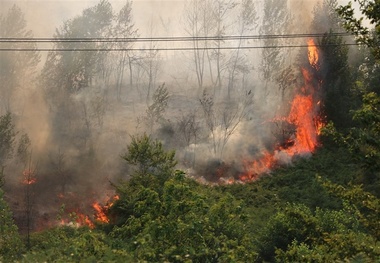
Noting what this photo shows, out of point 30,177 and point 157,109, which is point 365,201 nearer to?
point 30,177

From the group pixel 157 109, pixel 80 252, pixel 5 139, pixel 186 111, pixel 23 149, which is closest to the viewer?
pixel 80 252

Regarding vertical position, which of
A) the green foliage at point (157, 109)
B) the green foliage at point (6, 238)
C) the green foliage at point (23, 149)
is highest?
the green foliage at point (157, 109)

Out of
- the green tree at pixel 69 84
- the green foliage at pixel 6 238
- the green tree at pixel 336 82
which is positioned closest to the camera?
the green foliage at pixel 6 238

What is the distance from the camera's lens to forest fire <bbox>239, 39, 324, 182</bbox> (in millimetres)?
46094

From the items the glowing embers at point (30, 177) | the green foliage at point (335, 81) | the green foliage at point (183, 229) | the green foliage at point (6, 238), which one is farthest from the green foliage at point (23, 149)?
the green foliage at point (335, 81)

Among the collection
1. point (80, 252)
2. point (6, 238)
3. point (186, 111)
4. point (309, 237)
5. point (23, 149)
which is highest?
point (186, 111)

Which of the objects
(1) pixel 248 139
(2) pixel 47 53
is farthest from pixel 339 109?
(2) pixel 47 53

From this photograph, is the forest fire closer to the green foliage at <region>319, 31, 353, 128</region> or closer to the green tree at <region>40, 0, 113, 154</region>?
the green foliage at <region>319, 31, 353, 128</region>

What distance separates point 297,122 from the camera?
52.0 meters

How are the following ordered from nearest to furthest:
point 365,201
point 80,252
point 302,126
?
point 80,252 < point 365,201 < point 302,126

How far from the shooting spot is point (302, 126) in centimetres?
5150

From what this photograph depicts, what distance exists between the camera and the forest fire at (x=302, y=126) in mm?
46094

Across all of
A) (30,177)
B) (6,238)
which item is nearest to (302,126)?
(30,177)

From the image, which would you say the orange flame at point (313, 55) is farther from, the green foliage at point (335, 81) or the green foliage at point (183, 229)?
the green foliage at point (183, 229)
